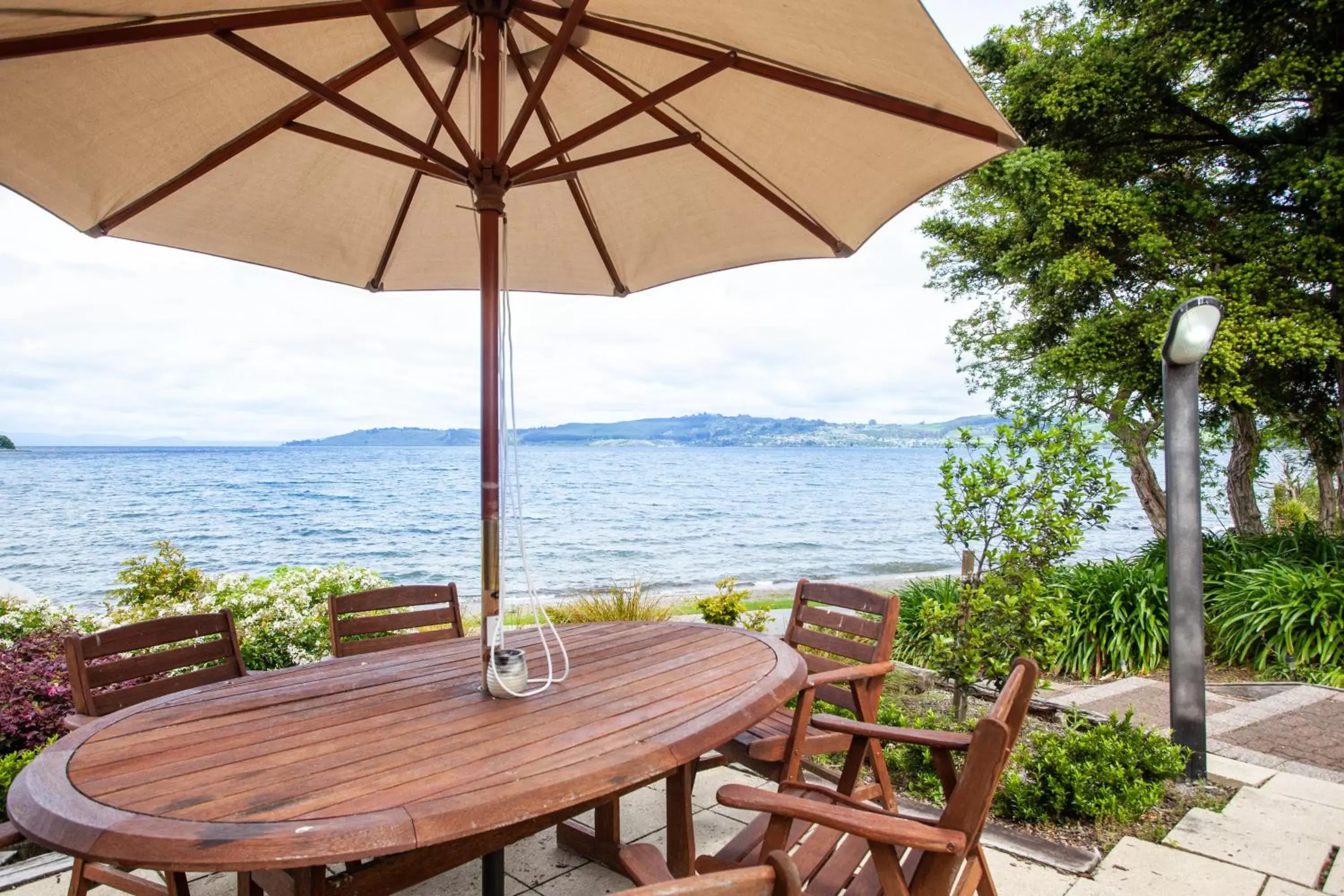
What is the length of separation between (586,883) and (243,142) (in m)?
2.64

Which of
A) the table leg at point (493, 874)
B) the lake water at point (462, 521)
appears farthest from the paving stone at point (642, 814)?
the lake water at point (462, 521)

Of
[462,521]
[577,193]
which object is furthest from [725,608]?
[462,521]

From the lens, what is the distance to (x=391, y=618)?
2750 millimetres

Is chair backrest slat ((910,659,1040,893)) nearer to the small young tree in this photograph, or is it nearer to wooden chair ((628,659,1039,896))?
wooden chair ((628,659,1039,896))

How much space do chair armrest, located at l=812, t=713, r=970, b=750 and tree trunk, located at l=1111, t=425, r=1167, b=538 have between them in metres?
8.37

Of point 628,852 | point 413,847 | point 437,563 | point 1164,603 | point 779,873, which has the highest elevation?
point 779,873

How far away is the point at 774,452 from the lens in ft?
257

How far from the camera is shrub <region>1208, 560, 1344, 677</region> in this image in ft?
17.0

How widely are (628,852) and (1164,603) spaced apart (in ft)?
19.5

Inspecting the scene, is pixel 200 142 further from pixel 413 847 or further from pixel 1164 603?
pixel 1164 603

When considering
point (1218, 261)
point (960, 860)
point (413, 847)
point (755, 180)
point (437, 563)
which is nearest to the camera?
point (413, 847)

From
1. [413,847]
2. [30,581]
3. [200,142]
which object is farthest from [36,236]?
[413,847]

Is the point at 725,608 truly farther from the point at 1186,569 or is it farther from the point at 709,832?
the point at 1186,569

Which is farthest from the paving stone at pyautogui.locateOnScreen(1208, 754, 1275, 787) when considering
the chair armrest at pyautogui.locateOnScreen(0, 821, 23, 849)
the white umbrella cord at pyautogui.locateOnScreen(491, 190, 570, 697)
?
the chair armrest at pyautogui.locateOnScreen(0, 821, 23, 849)
